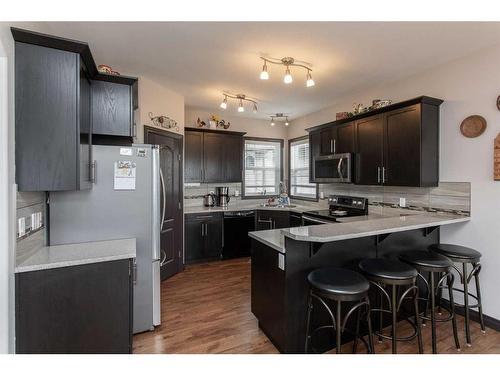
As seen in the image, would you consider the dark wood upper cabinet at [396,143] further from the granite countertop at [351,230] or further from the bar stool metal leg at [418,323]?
the bar stool metal leg at [418,323]

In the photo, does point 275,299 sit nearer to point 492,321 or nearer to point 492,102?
point 492,321

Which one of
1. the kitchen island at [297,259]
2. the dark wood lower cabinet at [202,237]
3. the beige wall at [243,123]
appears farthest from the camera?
the beige wall at [243,123]

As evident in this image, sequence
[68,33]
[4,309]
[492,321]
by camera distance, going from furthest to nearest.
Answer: [492,321]
[68,33]
[4,309]

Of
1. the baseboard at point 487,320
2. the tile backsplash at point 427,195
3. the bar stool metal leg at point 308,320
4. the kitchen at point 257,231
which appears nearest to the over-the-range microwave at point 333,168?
the kitchen at point 257,231

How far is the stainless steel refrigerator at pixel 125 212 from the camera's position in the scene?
2.06 meters

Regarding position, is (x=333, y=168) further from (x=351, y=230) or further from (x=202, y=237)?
(x=202, y=237)

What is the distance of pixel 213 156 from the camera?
15.3ft

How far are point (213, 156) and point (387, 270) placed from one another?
343cm

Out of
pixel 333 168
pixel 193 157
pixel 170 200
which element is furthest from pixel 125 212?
pixel 333 168

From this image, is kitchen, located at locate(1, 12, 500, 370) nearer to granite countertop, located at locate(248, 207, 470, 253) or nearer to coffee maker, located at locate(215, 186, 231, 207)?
granite countertop, located at locate(248, 207, 470, 253)

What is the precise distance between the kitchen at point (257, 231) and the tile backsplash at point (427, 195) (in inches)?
0.6

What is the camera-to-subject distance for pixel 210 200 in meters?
4.78
